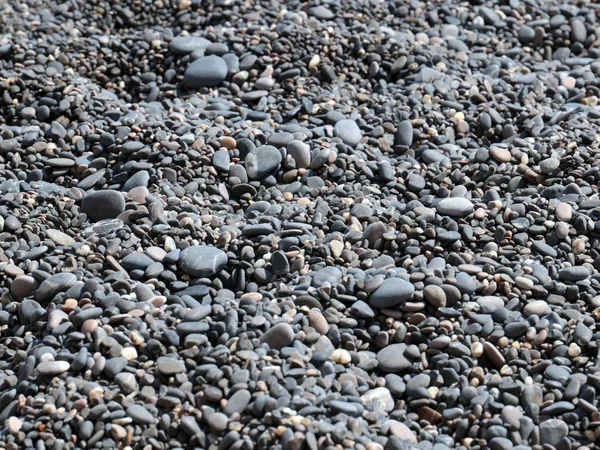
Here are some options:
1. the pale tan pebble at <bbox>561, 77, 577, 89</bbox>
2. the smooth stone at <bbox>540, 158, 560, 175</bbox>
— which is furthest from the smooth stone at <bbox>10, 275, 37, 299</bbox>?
the pale tan pebble at <bbox>561, 77, 577, 89</bbox>

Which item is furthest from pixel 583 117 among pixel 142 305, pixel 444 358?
pixel 142 305

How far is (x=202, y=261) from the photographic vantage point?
2.37 meters

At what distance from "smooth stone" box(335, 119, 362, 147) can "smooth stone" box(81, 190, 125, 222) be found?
83 centimetres

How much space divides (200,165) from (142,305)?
2.37 feet

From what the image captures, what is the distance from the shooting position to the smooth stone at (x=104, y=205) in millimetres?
2592

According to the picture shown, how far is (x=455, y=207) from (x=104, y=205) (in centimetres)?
110

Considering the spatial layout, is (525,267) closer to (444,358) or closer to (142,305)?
(444,358)

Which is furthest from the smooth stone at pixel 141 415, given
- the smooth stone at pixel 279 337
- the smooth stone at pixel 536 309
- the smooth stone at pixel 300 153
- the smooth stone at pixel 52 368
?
the smooth stone at pixel 300 153

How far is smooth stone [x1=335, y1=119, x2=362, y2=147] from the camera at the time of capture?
2.93 metres

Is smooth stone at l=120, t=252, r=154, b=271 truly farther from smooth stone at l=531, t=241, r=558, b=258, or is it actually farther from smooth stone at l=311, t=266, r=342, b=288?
smooth stone at l=531, t=241, r=558, b=258

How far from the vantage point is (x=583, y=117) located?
9.84 feet

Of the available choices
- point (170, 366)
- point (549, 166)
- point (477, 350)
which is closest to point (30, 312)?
point (170, 366)

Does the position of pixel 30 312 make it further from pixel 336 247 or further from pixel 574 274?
pixel 574 274

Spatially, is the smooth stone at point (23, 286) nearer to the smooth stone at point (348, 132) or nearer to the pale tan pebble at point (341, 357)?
the pale tan pebble at point (341, 357)
